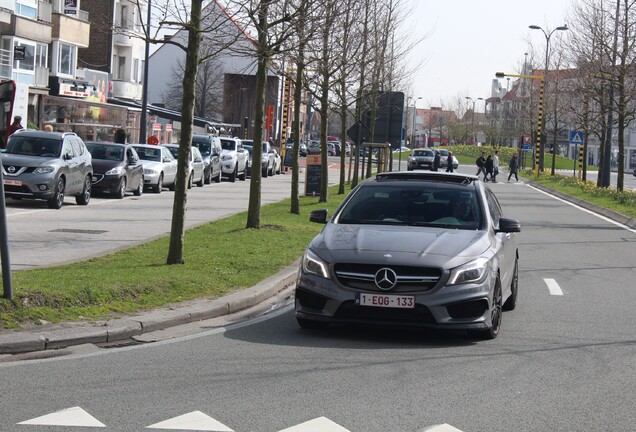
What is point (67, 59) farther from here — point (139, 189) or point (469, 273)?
point (469, 273)

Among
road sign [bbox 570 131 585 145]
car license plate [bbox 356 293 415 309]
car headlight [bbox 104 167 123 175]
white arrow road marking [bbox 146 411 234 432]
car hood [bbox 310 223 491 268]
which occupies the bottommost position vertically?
white arrow road marking [bbox 146 411 234 432]

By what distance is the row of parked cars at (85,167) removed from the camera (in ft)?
79.7

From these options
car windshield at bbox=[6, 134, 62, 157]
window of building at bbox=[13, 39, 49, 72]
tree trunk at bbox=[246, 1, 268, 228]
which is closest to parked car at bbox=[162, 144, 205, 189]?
window of building at bbox=[13, 39, 49, 72]

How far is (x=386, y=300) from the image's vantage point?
9344 mm

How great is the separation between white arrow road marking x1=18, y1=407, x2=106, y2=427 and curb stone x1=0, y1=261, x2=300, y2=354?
2051 millimetres

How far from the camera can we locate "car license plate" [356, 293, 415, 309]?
367 inches

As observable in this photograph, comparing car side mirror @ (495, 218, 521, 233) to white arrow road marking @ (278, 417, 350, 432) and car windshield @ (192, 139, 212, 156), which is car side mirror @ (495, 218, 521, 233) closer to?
white arrow road marking @ (278, 417, 350, 432)

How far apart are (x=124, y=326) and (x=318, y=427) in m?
3.47

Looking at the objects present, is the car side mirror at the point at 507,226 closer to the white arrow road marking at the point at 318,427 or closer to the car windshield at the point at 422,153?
the white arrow road marking at the point at 318,427

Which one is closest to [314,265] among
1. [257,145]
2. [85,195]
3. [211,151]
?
[257,145]

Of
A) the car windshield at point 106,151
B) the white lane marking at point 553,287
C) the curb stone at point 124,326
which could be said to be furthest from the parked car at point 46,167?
the curb stone at point 124,326

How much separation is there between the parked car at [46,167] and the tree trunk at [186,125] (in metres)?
11.4

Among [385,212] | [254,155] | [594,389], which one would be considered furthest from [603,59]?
[594,389]

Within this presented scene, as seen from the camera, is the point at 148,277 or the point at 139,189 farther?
the point at 139,189
